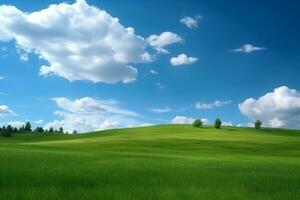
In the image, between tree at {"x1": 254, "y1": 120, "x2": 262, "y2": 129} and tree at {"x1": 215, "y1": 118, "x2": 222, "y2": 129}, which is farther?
tree at {"x1": 254, "y1": 120, "x2": 262, "y2": 129}

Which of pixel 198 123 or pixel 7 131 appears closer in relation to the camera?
pixel 7 131

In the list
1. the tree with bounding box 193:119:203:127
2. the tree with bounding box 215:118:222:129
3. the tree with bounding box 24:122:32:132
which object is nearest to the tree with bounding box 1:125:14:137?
the tree with bounding box 24:122:32:132

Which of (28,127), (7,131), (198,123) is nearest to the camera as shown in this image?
(7,131)

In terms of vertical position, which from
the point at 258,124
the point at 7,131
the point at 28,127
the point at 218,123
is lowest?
the point at 7,131

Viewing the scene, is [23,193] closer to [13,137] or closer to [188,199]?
[188,199]

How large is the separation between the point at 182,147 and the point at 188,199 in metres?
64.5

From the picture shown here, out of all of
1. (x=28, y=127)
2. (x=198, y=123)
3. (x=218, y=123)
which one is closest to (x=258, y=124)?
(x=218, y=123)

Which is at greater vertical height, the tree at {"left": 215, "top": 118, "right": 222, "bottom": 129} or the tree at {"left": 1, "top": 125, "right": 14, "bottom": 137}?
the tree at {"left": 215, "top": 118, "right": 222, "bottom": 129}

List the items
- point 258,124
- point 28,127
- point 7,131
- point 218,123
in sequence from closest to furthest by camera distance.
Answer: point 7,131
point 218,123
point 258,124
point 28,127

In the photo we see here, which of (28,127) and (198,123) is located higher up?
(198,123)

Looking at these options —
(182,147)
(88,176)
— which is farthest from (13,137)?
(88,176)

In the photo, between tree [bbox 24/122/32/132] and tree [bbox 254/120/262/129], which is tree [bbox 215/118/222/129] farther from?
tree [bbox 24/122/32/132]

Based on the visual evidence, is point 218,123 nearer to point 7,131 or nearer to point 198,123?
point 198,123

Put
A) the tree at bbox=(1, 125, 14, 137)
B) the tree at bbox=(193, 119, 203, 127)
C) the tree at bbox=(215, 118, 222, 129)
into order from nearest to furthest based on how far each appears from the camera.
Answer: the tree at bbox=(1, 125, 14, 137), the tree at bbox=(215, 118, 222, 129), the tree at bbox=(193, 119, 203, 127)
